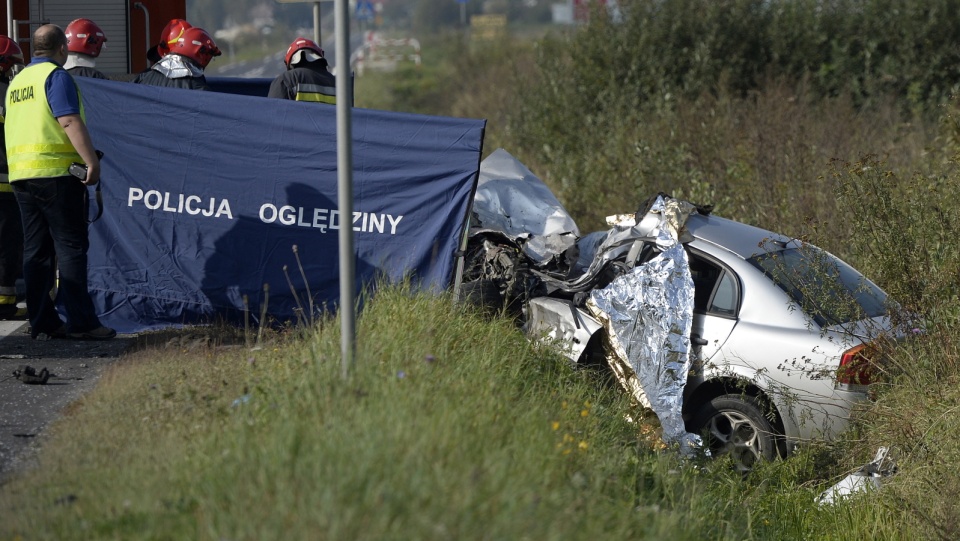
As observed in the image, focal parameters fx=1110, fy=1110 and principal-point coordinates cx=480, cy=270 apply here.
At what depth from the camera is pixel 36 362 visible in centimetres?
668

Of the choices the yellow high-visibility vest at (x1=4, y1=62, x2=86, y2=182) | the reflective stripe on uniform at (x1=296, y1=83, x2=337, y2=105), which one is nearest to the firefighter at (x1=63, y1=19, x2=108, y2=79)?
the yellow high-visibility vest at (x1=4, y1=62, x2=86, y2=182)

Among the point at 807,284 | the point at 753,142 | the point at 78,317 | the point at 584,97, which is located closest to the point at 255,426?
the point at 78,317

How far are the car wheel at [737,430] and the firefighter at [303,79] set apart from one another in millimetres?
3866

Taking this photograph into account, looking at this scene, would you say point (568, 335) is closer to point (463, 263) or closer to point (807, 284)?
point (463, 263)

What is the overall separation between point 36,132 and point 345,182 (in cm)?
327

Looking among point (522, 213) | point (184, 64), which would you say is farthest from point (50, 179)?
point (522, 213)

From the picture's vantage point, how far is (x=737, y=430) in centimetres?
681

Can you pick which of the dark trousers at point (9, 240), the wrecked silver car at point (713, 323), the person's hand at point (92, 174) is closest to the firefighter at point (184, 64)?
the dark trousers at point (9, 240)

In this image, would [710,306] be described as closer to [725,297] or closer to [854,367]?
[725,297]

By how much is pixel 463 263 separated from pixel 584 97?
37.2 ft

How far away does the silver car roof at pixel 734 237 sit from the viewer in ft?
23.6

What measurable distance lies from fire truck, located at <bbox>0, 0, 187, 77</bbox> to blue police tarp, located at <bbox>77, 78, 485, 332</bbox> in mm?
3556

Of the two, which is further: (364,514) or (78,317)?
(78,317)

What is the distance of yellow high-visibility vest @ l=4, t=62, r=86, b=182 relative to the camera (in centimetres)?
699
